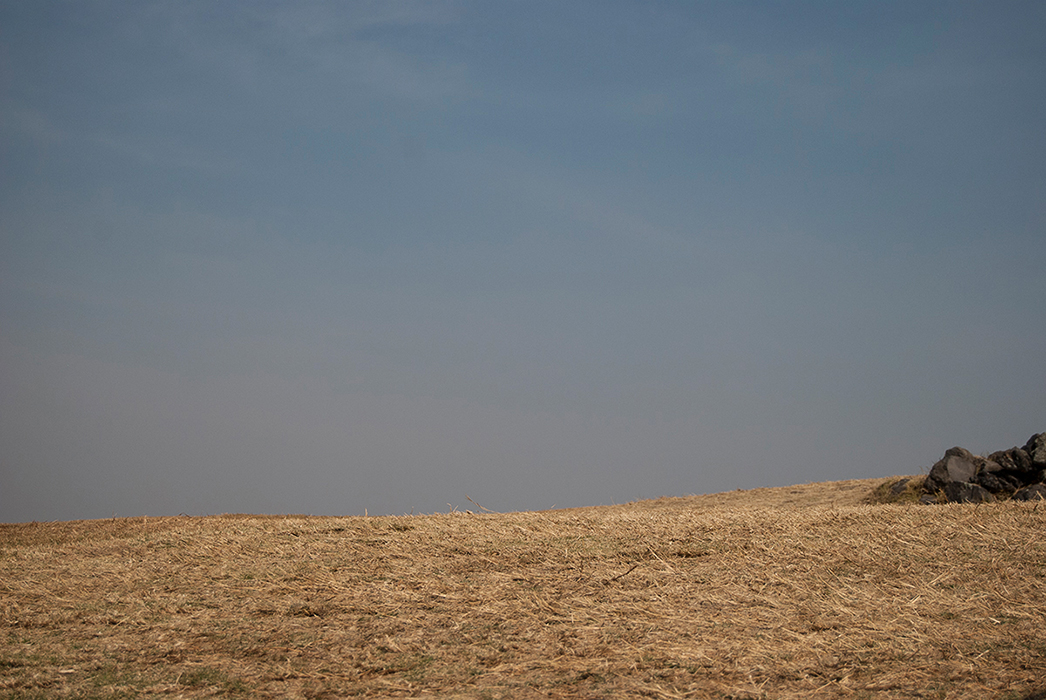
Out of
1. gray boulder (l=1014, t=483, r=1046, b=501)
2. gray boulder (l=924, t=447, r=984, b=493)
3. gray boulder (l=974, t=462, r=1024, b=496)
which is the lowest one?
gray boulder (l=1014, t=483, r=1046, b=501)

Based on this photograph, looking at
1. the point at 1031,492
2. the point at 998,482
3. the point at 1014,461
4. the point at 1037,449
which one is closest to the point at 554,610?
the point at 1031,492

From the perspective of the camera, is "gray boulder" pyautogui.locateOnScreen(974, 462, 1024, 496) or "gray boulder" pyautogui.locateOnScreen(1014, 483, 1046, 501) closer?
"gray boulder" pyautogui.locateOnScreen(1014, 483, 1046, 501)

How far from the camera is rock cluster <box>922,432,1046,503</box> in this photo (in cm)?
1590

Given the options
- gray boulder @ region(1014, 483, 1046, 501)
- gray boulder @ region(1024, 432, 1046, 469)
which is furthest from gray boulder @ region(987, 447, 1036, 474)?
gray boulder @ region(1014, 483, 1046, 501)

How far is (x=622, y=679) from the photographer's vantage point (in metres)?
5.15

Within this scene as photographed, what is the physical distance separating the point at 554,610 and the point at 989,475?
13946mm

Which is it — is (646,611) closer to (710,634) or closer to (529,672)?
(710,634)

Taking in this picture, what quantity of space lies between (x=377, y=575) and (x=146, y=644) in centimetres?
235

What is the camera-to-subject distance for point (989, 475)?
16.4 metres

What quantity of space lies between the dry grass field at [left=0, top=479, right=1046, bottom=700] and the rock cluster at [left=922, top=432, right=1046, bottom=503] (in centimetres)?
564

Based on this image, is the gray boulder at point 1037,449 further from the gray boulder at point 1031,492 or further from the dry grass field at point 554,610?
the dry grass field at point 554,610

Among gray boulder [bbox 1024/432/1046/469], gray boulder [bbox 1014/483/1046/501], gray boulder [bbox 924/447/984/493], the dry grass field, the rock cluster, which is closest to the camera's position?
the dry grass field

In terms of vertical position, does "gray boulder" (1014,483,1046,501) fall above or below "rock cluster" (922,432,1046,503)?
below

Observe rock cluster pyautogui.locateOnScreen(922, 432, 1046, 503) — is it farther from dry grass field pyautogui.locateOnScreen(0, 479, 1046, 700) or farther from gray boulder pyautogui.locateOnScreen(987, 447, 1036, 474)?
dry grass field pyautogui.locateOnScreen(0, 479, 1046, 700)
